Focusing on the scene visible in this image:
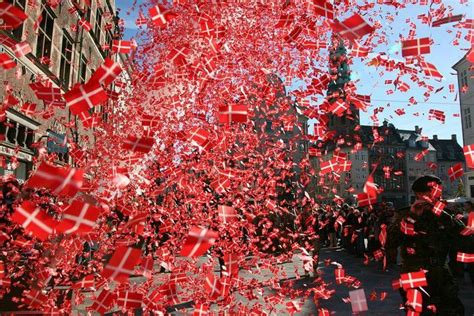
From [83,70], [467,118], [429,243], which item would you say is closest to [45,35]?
[83,70]

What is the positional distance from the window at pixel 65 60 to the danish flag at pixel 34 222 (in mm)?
12020

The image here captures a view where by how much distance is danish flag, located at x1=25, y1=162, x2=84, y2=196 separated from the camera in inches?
106

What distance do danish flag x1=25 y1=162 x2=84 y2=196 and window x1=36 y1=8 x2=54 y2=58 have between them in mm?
10181

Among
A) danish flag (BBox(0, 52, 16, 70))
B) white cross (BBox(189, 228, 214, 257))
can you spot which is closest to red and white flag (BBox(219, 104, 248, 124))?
white cross (BBox(189, 228, 214, 257))

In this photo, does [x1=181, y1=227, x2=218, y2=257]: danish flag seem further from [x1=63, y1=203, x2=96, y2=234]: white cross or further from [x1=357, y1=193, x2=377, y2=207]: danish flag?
[x1=357, y1=193, x2=377, y2=207]: danish flag

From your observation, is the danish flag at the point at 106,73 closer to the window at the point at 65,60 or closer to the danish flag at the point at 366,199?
the danish flag at the point at 366,199

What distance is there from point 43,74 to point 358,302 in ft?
34.8

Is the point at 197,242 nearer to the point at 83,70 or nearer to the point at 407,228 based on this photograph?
the point at 407,228

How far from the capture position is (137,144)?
3.53 meters

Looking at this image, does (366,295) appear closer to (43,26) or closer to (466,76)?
(43,26)

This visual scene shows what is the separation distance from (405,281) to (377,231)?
8187 mm

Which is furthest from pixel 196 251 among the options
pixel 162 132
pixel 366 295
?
pixel 162 132

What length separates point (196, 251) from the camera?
318cm

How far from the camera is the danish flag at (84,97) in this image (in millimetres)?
3309
